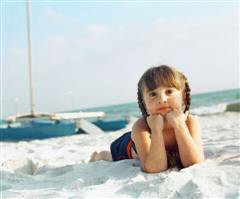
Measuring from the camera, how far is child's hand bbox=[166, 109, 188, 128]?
1929mm

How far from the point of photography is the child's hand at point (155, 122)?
1.92m

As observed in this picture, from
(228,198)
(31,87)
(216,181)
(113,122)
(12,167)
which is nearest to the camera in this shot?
(228,198)

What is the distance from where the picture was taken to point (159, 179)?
68.4 inches

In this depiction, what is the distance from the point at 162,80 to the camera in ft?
6.53

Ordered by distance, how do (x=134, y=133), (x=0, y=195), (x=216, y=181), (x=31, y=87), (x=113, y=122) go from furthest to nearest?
(x=31, y=87) < (x=113, y=122) < (x=134, y=133) < (x=0, y=195) < (x=216, y=181)

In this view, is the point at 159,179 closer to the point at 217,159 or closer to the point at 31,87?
the point at 217,159

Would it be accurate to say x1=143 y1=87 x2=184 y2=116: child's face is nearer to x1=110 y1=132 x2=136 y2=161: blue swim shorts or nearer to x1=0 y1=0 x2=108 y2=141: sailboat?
x1=110 y1=132 x2=136 y2=161: blue swim shorts

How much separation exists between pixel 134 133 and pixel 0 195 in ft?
2.64

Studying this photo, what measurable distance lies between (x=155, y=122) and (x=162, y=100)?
0.42 feet

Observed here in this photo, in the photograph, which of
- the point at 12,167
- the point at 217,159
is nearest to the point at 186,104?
the point at 217,159

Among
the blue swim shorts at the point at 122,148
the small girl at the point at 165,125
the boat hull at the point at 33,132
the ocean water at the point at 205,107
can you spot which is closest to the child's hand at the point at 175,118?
the small girl at the point at 165,125

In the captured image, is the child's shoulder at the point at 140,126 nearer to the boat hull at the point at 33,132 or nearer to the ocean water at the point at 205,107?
the boat hull at the point at 33,132

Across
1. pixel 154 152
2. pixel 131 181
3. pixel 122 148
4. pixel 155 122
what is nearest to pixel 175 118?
pixel 155 122

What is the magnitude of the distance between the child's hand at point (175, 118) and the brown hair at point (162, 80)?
0.15m
